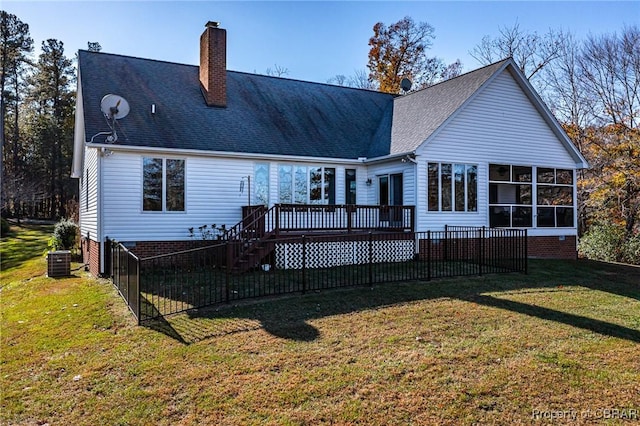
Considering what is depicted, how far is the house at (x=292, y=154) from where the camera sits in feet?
41.3

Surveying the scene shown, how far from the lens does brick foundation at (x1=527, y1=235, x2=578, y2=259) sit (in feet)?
53.0

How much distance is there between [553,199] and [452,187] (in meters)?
4.89

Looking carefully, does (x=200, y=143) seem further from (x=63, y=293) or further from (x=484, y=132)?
(x=484, y=132)

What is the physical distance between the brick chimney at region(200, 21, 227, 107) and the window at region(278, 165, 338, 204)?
372 centimetres

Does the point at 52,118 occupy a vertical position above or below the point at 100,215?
above

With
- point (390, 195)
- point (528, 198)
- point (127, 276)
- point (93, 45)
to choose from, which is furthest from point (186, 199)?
point (93, 45)

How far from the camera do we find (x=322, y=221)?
42.7ft

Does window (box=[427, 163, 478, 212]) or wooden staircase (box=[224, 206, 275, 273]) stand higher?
window (box=[427, 163, 478, 212])

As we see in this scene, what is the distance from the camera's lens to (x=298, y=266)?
41.2 feet

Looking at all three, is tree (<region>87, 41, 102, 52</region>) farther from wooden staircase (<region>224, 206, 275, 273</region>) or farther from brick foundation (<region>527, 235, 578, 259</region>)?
brick foundation (<region>527, 235, 578, 259</region>)

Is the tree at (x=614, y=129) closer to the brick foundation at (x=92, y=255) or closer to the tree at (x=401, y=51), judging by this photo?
the tree at (x=401, y=51)

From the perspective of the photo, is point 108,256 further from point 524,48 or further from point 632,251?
point 524,48

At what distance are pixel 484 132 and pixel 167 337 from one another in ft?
42.1

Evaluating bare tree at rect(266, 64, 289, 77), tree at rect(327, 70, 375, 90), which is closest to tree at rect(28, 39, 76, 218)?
bare tree at rect(266, 64, 289, 77)
